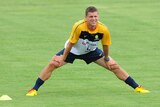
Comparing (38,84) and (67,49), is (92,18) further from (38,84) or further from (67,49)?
(38,84)

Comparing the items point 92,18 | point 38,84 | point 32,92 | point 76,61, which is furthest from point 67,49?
point 76,61

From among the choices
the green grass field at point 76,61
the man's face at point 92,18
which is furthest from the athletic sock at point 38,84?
the man's face at point 92,18

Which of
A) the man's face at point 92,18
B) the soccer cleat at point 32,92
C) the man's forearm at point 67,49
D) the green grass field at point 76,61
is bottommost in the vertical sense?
the green grass field at point 76,61

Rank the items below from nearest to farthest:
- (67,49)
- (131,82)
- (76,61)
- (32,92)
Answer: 1. (67,49)
2. (32,92)
3. (131,82)
4. (76,61)

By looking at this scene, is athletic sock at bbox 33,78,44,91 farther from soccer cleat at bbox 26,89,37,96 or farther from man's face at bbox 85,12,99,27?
man's face at bbox 85,12,99,27

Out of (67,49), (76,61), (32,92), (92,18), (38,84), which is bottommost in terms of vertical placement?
(76,61)

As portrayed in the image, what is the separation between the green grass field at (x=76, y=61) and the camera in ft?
46.5

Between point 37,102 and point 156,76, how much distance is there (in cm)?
383

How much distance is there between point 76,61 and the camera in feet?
62.8

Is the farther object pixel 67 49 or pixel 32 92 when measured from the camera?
pixel 32 92

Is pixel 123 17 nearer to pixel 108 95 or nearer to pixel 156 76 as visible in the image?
pixel 156 76

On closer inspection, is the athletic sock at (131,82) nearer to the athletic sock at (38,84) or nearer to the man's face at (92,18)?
the man's face at (92,18)

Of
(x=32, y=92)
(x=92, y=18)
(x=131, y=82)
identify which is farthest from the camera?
(x=131, y=82)

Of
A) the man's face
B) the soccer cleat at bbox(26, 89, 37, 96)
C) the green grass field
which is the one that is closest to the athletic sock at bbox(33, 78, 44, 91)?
the soccer cleat at bbox(26, 89, 37, 96)
